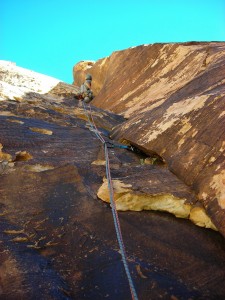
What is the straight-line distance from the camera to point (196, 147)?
14.7ft

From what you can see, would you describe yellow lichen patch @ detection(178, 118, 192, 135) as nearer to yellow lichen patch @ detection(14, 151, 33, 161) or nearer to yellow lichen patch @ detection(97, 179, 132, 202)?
yellow lichen patch @ detection(97, 179, 132, 202)

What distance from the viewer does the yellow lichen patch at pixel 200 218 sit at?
360cm

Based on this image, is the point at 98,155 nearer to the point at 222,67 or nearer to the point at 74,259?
the point at 74,259

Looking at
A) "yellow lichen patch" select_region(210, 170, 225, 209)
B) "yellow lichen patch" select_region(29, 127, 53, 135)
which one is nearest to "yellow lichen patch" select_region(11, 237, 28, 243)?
"yellow lichen patch" select_region(210, 170, 225, 209)

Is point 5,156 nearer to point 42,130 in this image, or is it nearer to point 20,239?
point 42,130

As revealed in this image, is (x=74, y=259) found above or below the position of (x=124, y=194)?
below

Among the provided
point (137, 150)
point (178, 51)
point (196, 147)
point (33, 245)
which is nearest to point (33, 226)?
point (33, 245)

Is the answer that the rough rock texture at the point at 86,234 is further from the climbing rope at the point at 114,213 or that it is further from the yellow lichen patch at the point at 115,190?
the climbing rope at the point at 114,213

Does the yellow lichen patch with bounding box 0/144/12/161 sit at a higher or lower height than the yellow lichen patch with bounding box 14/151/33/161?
lower

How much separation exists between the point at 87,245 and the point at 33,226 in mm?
849

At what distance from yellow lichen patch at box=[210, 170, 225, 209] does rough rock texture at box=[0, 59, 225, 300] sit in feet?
1.14

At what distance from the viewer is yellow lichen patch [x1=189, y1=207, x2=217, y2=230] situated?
3.60 m

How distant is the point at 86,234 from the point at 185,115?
3000 millimetres

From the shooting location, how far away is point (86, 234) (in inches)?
140
